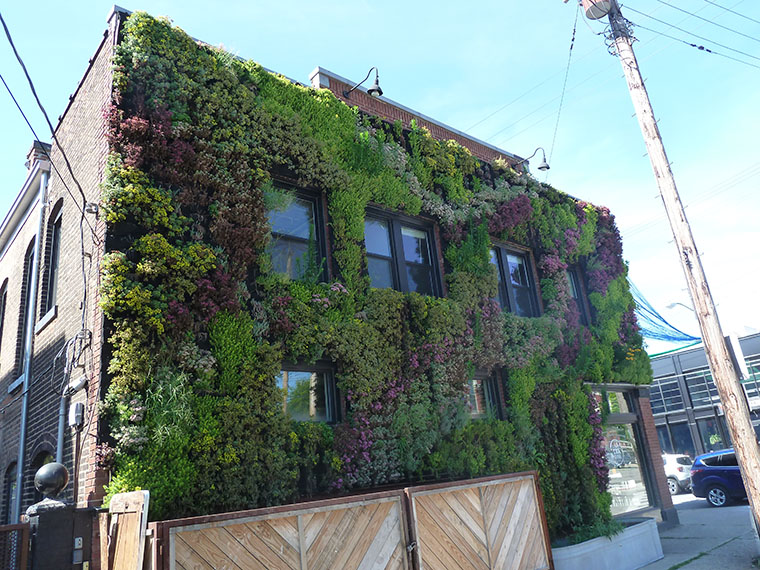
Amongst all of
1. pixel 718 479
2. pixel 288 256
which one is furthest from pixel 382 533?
pixel 718 479

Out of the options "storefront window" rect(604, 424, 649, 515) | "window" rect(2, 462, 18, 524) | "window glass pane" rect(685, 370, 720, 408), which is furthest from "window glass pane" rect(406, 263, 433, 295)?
"window glass pane" rect(685, 370, 720, 408)

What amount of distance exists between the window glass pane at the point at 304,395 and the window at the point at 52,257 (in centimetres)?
482

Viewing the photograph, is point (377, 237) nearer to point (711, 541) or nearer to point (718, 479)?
point (711, 541)

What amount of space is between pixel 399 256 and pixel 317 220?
5.97ft

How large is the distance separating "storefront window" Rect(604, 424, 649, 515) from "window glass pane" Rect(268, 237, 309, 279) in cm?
864

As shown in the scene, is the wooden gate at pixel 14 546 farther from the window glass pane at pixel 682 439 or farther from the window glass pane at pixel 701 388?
the window glass pane at pixel 682 439

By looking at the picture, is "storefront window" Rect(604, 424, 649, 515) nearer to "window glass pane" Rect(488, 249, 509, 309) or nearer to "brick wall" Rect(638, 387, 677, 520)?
"brick wall" Rect(638, 387, 677, 520)

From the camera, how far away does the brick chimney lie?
11.0 metres

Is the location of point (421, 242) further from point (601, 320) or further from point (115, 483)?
point (115, 483)

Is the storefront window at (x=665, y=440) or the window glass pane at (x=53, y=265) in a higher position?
the window glass pane at (x=53, y=265)

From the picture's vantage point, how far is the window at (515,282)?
42.8ft

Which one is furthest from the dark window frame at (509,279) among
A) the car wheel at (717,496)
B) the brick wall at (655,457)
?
the car wheel at (717,496)

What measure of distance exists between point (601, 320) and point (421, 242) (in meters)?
6.04

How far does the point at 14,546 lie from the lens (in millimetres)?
5598
